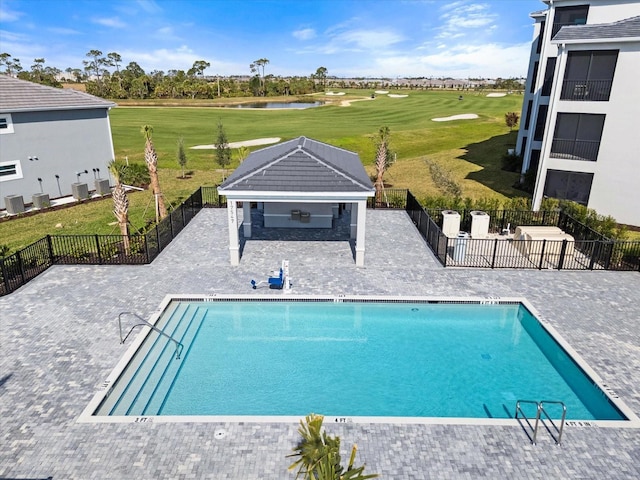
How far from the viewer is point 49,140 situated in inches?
1146

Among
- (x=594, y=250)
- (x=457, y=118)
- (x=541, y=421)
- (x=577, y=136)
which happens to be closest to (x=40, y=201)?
(x=541, y=421)

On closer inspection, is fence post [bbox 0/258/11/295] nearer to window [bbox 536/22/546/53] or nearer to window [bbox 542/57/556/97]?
window [bbox 542/57/556/97]

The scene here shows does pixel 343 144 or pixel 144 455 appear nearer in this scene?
pixel 144 455

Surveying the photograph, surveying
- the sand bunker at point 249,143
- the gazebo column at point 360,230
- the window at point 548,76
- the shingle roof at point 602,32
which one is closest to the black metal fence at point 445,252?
the gazebo column at point 360,230

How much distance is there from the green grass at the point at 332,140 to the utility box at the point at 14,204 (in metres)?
1.00

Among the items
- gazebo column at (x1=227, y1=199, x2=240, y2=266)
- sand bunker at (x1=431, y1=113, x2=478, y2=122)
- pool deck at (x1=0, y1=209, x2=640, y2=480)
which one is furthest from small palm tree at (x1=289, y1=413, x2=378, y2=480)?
sand bunker at (x1=431, y1=113, x2=478, y2=122)

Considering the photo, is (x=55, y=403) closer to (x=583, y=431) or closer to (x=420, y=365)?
(x=420, y=365)

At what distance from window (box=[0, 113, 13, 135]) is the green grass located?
578 cm

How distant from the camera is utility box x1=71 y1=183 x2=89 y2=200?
2937cm

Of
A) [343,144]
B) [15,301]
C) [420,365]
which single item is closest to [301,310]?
[420,365]

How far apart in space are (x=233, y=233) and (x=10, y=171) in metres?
18.5

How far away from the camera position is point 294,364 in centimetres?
1282

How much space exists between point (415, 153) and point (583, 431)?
4228cm

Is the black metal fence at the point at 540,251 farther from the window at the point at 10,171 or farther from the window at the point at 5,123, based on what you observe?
the window at the point at 5,123
